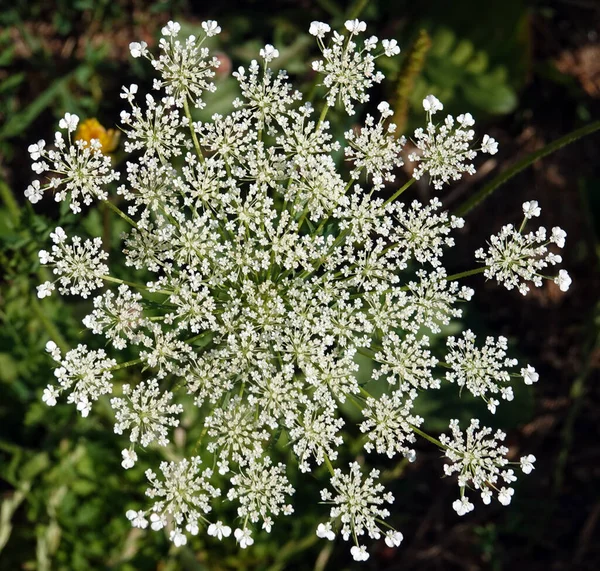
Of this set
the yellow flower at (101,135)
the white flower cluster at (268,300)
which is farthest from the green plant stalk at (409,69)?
the yellow flower at (101,135)

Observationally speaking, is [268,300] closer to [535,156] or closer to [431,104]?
[431,104]

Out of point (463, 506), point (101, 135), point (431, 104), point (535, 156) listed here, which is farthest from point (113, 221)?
point (463, 506)

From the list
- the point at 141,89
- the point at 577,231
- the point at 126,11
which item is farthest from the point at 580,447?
the point at 126,11

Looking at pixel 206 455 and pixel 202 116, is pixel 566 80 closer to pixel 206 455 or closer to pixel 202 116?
pixel 202 116

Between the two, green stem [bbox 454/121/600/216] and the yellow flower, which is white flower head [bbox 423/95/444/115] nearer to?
green stem [bbox 454/121/600/216]

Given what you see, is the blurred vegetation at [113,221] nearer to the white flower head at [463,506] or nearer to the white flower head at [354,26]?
the white flower head at [354,26]

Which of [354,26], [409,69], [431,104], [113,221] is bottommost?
[113,221]
